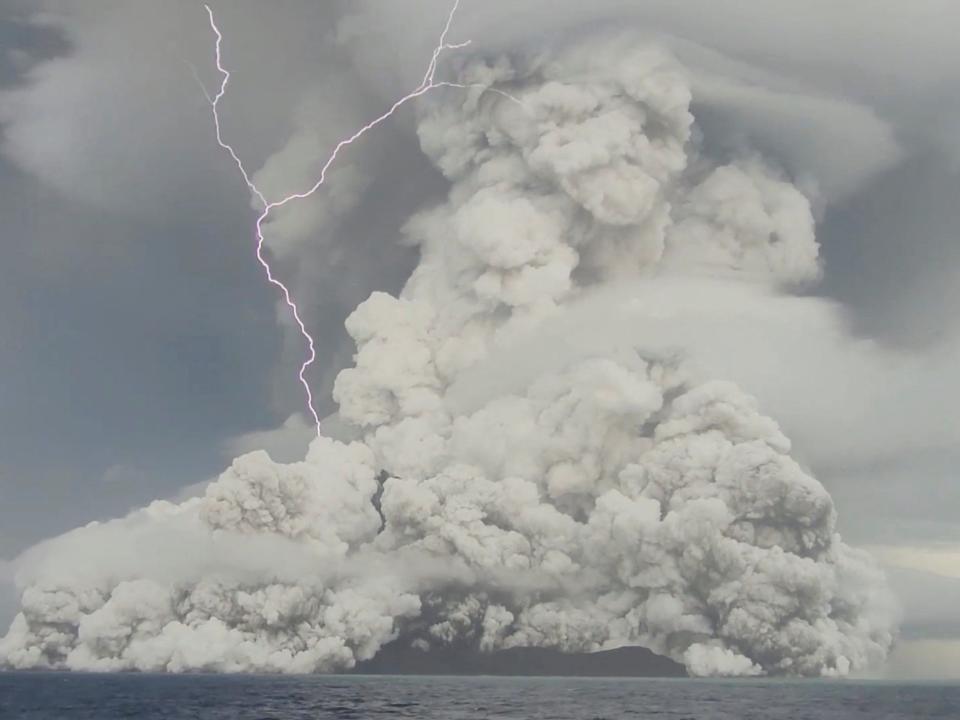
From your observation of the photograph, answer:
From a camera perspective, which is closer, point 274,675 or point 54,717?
point 54,717

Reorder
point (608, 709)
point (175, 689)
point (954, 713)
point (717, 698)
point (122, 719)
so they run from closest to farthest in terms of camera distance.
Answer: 1. point (122, 719)
2. point (608, 709)
3. point (954, 713)
4. point (717, 698)
5. point (175, 689)

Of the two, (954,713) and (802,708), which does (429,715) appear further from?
(954,713)

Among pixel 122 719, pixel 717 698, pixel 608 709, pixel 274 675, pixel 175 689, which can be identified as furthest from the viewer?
pixel 274 675

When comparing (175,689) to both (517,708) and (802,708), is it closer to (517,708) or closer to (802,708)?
(517,708)

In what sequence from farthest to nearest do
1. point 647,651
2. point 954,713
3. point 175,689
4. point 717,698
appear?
point 647,651 → point 175,689 → point 717,698 → point 954,713

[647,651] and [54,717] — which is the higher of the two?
[647,651]

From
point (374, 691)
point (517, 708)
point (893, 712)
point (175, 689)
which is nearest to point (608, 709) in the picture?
point (517, 708)

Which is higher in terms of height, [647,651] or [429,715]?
[647,651]

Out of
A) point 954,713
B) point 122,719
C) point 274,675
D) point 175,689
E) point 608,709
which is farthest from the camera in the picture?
point 274,675

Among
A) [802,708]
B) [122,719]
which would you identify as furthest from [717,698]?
[122,719]
